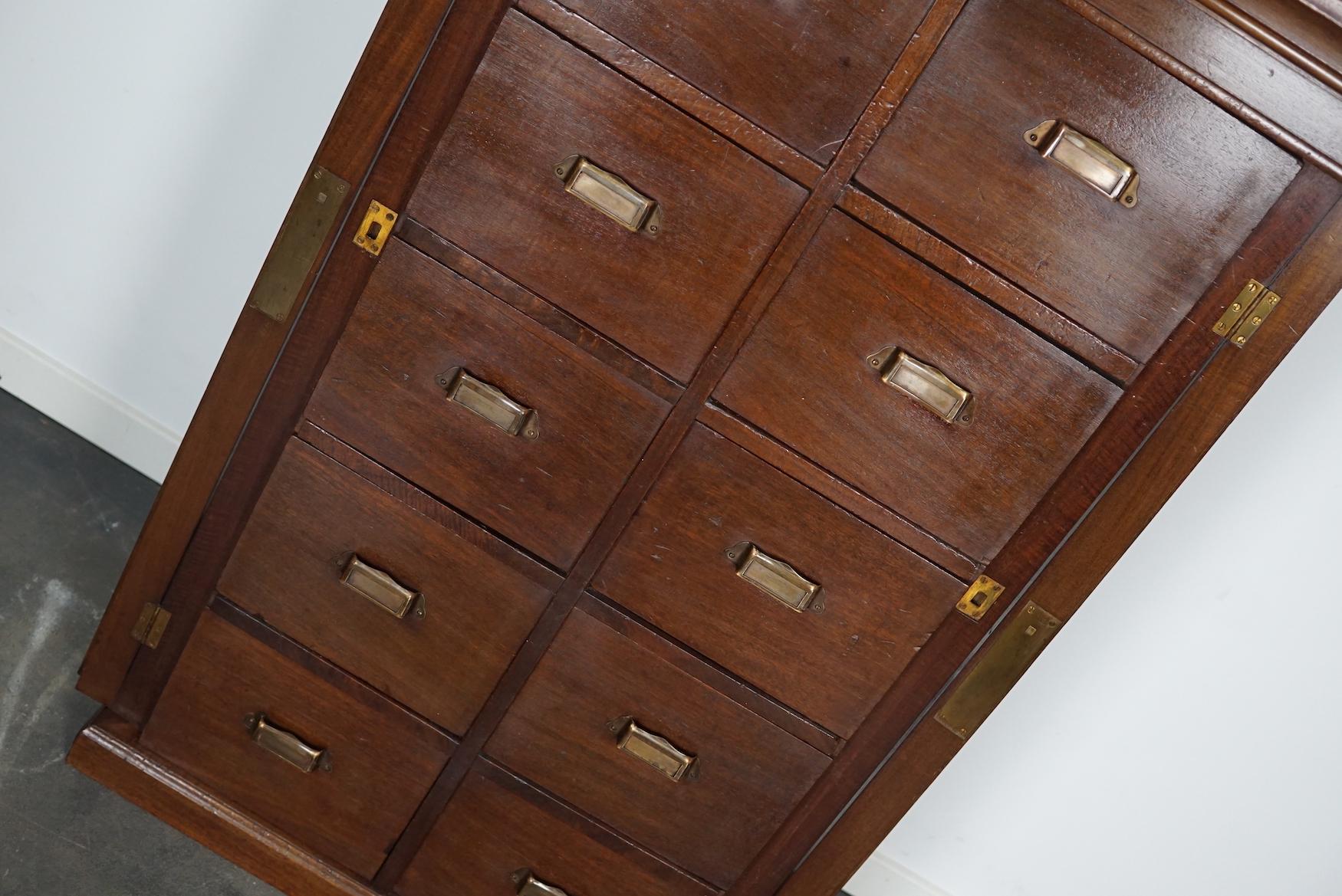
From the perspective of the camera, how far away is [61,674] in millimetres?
1962

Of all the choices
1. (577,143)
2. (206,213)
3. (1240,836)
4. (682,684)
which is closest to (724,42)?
(577,143)

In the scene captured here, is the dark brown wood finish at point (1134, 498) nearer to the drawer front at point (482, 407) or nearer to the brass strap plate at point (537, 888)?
the brass strap plate at point (537, 888)

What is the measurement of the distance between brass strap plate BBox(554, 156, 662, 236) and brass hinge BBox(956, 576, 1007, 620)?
62 centimetres

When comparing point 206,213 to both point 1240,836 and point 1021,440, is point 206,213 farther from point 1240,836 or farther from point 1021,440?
point 1240,836

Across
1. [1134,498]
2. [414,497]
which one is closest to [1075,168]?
[1134,498]

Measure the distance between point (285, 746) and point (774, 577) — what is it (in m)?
0.77

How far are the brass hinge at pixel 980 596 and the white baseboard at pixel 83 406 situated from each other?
166cm

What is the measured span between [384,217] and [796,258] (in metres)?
0.51

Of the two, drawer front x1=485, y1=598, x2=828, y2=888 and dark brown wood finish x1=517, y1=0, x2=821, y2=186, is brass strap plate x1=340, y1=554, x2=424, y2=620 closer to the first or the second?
drawer front x1=485, y1=598, x2=828, y2=888

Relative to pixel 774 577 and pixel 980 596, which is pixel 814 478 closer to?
pixel 774 577

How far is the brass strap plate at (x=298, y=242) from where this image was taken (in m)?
1.48

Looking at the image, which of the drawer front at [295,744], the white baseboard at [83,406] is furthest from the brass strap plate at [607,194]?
the white baseboard at [83,406]

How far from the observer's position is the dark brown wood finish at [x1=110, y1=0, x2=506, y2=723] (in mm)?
1396

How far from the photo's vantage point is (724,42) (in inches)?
52.5
